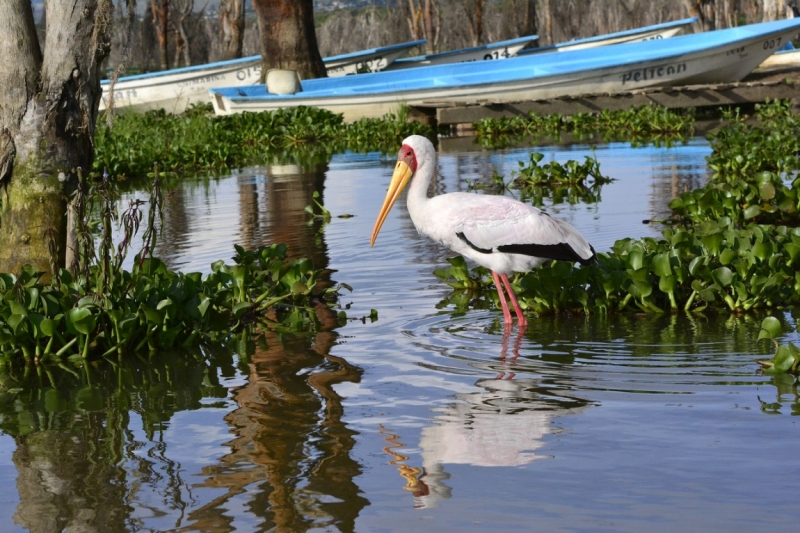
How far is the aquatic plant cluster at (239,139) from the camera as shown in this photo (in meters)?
17.6

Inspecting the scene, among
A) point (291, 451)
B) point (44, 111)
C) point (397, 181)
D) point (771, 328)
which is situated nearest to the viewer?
point (291, 451)

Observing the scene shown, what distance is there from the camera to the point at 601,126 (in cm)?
2109

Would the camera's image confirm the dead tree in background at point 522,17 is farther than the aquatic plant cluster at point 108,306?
Yes

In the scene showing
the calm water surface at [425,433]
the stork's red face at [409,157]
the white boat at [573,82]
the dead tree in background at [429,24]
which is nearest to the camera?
the calm water surface at [425,433]

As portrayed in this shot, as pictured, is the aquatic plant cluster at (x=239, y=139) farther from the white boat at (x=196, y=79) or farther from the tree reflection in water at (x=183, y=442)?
the tree reflection in water at (x=183, y=442)

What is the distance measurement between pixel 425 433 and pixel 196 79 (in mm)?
26839

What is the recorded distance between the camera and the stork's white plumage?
588cm

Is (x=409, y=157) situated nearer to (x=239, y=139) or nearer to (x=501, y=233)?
(x=501, y=233)

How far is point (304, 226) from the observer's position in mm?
10211

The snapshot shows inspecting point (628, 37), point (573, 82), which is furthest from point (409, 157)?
point (628, 37)

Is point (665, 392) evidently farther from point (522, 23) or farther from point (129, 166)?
point (522, 23)

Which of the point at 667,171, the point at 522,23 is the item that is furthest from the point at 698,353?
the point at 522,23

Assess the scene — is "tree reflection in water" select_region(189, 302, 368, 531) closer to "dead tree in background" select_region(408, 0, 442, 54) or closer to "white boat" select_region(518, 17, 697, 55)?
"white boat" select_region(518, 17, 697, 55)

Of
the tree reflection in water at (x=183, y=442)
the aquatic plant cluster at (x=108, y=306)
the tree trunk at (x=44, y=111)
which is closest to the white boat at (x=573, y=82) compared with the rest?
the tree trunk at (x=44, y=111)
